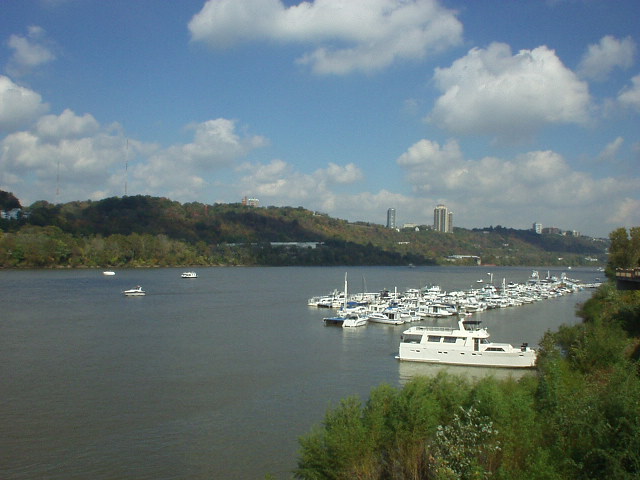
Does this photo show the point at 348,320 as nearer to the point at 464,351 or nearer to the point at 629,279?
the point at 464,351

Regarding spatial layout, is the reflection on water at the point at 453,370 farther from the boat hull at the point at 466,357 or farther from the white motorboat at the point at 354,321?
the white motorboat at the point at 354,321

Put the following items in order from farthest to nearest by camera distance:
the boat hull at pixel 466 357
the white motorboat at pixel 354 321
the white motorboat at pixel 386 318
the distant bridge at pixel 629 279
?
the white motorboat at pixel 386 318 → the white motorboat at pixel 354 321 → the distant bridge at pixel 629 279 → the boat hull at pixel 466 357

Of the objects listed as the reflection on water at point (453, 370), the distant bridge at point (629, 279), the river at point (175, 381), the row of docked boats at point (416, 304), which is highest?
the distant bridge at point (629, 279)

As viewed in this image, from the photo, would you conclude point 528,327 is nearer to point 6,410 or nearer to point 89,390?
point 89,390

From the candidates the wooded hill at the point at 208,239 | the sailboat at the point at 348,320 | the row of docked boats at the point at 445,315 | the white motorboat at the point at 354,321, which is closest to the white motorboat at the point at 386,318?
the row of docked boats at the point at 445,315

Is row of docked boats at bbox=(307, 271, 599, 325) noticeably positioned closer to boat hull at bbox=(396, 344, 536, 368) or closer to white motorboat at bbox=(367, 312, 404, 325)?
white motorboat at bbox=(367, 312, 404, 325)

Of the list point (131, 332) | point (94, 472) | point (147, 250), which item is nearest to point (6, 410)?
point (94, 472)
